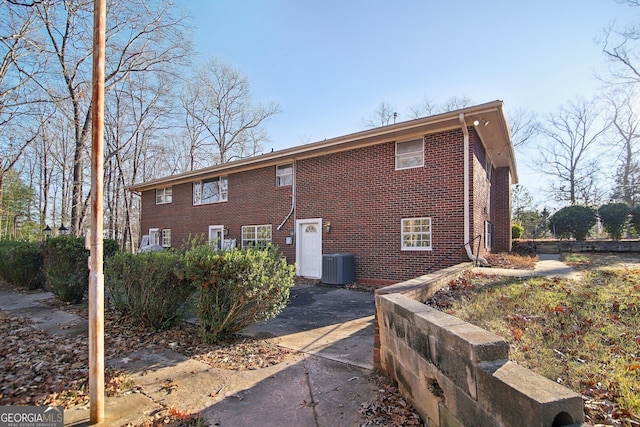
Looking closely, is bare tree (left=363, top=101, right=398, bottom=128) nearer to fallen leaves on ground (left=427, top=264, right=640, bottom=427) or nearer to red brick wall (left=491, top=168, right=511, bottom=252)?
red brick wall (left=491, top=168, right=511, bottom=252)

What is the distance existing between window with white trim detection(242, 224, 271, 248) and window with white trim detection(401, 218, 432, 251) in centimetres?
546

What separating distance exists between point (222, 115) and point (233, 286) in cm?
2774

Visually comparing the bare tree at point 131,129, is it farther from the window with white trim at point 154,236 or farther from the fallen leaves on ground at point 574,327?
the fallen leaves on ground at point 574,327

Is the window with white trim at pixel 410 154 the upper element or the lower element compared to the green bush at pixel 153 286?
upper

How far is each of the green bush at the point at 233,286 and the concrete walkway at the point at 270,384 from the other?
1.96 feet

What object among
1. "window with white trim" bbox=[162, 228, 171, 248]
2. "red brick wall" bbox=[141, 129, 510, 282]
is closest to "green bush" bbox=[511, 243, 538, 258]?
"red brick wall" bbox=[141, 129, 510, 282]

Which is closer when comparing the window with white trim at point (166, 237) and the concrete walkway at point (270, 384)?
the concrete walkway at point (270, 384)

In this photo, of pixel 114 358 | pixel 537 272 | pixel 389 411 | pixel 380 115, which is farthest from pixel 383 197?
pixel 380 115

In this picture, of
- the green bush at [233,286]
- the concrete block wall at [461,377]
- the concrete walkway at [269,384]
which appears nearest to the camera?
the concrete block wall at [461,377]

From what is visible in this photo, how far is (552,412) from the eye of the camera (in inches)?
53.8

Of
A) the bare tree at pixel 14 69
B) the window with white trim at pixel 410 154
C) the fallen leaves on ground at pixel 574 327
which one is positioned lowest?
the fallen leaves on ground at pixel 574 327

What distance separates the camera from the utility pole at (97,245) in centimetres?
275
